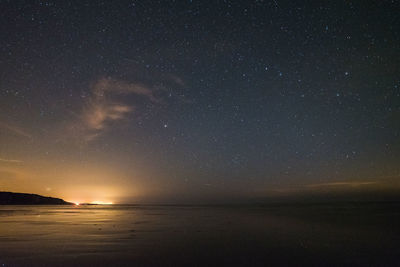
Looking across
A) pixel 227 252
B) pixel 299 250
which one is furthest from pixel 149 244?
pixel 299 250

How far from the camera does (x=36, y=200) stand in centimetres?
16788

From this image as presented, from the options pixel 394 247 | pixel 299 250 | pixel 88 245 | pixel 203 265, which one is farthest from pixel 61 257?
pixel 394 247

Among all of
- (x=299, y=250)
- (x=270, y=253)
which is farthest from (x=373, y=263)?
(x=270, y=253)

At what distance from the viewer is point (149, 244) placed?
13.2 metres

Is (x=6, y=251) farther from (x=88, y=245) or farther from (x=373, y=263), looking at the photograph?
(x=373, y=263)

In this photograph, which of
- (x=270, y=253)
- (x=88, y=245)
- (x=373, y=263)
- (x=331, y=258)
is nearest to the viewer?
(x=373, y=263)

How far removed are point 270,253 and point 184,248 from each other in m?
3.67

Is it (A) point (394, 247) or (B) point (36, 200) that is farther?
(B) point (36, 200)

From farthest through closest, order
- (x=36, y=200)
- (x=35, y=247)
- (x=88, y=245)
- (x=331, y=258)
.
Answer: (x=36, y=200) → (x=88, y=245) → (x=35, y=247) → (x=331, y=258)

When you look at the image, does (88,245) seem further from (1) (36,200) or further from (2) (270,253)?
(1) (36,200)

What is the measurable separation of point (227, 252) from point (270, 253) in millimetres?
1721

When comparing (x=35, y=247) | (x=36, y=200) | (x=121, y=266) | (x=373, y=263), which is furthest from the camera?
(x=36, y=200)

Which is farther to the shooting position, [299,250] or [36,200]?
[36,200]

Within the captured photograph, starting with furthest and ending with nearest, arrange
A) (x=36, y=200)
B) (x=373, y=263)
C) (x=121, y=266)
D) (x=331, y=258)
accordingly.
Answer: (x=36, y=200), (x=331, y=258), (x=373, y=263), (x=121, y=266)
